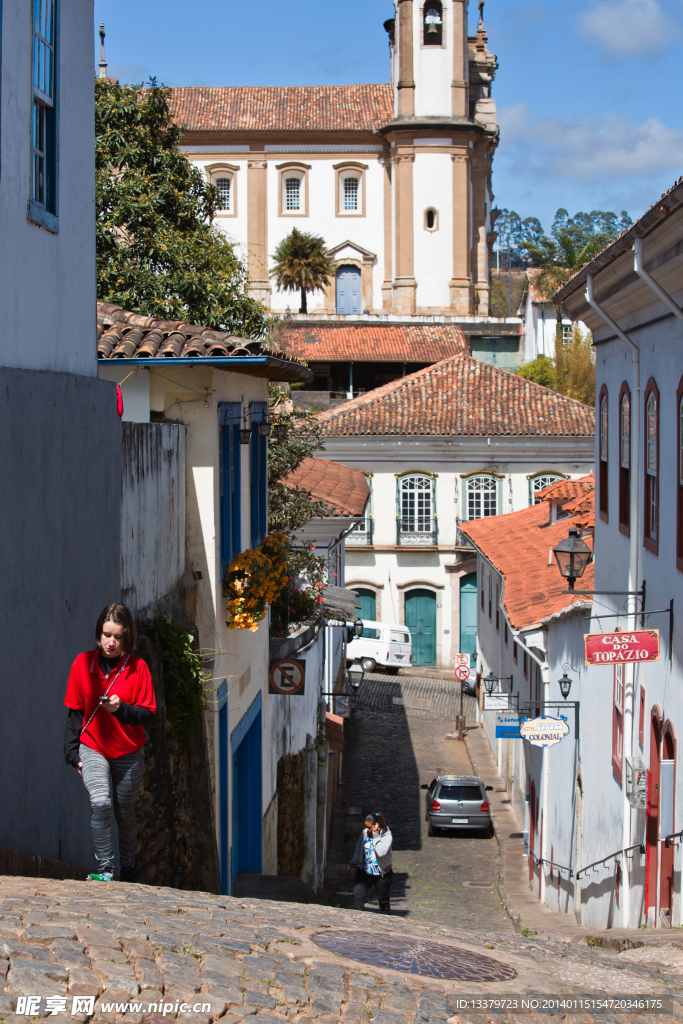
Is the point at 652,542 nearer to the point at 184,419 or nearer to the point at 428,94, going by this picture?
the point at 184,419

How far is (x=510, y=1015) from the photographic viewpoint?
15.5 ft

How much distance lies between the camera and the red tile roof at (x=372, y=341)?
51438 mm

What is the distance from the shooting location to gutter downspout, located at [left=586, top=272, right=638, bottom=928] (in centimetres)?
1172

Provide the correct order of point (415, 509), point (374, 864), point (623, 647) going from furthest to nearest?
1. point (415, 509)
2. point (374, 864)
3. point (623, 647)

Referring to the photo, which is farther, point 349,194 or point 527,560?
point 349,194

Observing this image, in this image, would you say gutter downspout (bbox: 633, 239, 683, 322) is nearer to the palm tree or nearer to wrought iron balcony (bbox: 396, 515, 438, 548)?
wrought iron balcony (bbox: 396, 515, 438, 548)

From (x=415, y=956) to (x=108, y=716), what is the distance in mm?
2039

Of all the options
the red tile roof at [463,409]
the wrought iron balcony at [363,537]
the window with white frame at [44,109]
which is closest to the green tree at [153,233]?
the window with white frame at [44,109]

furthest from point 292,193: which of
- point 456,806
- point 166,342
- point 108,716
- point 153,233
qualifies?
point 108,716

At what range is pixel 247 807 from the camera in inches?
498

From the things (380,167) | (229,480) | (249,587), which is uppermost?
(380,167)

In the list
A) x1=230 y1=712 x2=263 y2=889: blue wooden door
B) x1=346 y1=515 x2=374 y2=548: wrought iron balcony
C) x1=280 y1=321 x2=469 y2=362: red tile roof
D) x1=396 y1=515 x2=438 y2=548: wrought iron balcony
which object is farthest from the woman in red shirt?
x1=280 y1=321 x2=469 y2=362: red tile roof

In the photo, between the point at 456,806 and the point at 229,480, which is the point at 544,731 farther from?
the point at 456,806

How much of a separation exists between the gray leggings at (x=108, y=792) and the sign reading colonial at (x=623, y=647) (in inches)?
204
